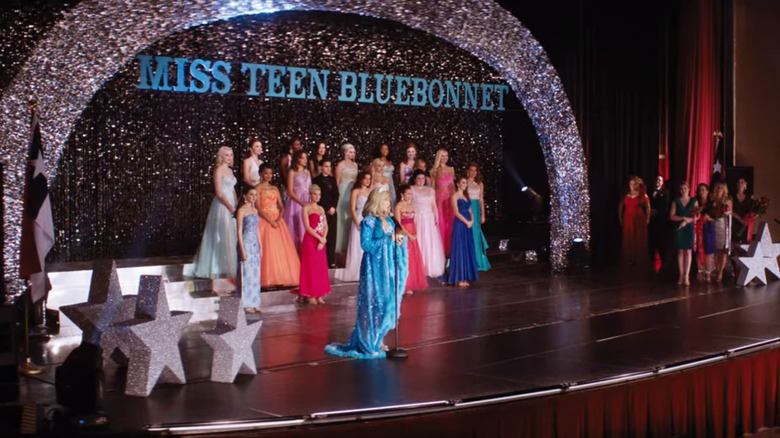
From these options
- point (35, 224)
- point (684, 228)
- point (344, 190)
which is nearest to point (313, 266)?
point (344, 190)

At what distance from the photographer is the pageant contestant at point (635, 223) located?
15.4 metres

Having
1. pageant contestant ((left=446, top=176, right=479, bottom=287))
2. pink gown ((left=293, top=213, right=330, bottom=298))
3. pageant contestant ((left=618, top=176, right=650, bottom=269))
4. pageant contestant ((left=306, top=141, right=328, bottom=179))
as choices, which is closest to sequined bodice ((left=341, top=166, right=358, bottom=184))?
pageant contestant ((left=306, top=141, right=328, bottom=179))

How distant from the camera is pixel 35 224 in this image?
8.01 m

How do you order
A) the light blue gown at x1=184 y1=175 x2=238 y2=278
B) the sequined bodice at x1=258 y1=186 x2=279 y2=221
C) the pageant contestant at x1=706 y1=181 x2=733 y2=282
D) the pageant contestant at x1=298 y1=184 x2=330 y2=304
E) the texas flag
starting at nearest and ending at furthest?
the texas flag < the pageant contestant at x1=298 y1=184 x2=330 y2=304 < the sequined bodice at x1=258 y1=186 x2=279 y2=221 < the light blue gown at x1=184 y1=175 x2=238 y2=278 < the pageant contestant at x1=706 y1=181 x2=733 y2=282

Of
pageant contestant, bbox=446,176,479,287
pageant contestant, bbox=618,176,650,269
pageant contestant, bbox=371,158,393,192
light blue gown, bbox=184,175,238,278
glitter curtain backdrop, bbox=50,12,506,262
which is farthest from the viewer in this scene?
pageant contestant, bbox=618,176,650,269

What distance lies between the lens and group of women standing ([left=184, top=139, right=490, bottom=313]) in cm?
1070

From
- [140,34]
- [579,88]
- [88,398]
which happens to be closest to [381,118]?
[579,88]

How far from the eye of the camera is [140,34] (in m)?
9.95

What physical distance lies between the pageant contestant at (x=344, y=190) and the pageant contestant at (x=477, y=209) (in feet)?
5.09

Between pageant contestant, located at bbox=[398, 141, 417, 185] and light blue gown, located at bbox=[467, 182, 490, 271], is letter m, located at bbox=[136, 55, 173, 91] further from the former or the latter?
light blue gown, located at bbox=[467, 182, 490, 271]

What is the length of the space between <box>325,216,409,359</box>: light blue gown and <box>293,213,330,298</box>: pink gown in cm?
285

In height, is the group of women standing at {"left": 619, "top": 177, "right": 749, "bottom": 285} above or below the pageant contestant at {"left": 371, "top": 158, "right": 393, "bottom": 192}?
below

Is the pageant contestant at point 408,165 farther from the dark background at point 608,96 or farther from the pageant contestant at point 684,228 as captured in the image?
the dark background at point 608,96

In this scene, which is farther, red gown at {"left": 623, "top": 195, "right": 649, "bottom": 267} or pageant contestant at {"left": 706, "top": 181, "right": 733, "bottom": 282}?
red gown at {"left": 623, "top": 195, "right": 649, "bottom": 267}
